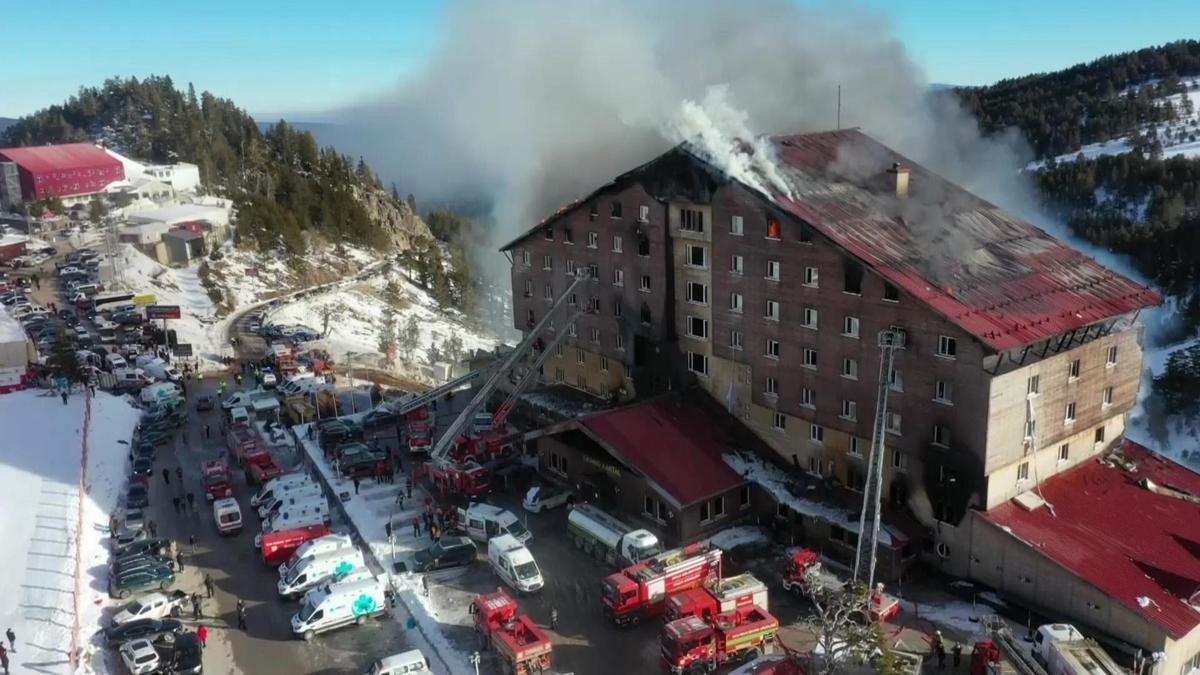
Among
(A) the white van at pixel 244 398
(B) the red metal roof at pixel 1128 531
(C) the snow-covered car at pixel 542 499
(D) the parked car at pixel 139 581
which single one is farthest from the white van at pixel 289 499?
(B) the red metal roof at pixel 1128 531

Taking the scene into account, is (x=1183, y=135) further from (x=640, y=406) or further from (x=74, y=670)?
(x=74, y=670)

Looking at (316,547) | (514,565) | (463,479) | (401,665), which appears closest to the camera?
(401,665)

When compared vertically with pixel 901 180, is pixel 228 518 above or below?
below

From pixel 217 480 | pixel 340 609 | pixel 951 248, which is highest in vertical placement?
pixel 951 248

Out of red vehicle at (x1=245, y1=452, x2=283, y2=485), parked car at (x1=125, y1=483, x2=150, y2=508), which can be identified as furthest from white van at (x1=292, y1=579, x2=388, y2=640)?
parked car at (x1=125, y1=483, x2=150, y2=508)

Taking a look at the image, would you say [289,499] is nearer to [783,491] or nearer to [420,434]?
[420,434]

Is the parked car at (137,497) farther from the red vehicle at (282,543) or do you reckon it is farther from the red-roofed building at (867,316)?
the red-roofed building at (867,316)

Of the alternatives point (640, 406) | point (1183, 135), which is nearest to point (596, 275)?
point (640, 406)

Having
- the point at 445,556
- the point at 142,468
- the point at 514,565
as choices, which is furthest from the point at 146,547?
the point at 514,565
